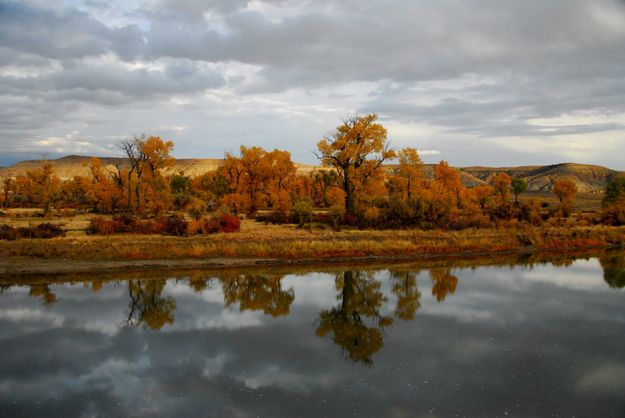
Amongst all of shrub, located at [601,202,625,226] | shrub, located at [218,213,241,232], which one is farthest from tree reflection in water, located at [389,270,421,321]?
shrub, located at [601,202,625,226]

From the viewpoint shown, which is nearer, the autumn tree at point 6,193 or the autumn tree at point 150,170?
the autumn tree at point 150,170

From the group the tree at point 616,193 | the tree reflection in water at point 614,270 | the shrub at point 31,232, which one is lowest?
the tree reflection in water at point 614,270

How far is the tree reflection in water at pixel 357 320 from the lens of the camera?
1530cm

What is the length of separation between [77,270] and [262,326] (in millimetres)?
14692

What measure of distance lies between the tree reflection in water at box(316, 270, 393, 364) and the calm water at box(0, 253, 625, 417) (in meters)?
0.10

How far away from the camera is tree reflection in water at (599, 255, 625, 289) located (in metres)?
26.1

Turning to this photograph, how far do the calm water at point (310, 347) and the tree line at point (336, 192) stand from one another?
54.8 feet

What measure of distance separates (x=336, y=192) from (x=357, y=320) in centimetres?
2611

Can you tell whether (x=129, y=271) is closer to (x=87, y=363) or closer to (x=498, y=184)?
(x=87, y=363)

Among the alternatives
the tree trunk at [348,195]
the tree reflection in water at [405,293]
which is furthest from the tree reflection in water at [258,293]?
the tree trunk at [348,195]

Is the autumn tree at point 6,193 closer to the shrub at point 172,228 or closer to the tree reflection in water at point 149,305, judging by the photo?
the shrub at point 172,228

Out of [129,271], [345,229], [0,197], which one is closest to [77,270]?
[129,271]

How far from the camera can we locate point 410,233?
37.1m

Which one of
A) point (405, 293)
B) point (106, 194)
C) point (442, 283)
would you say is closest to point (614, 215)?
point (442, 283)
